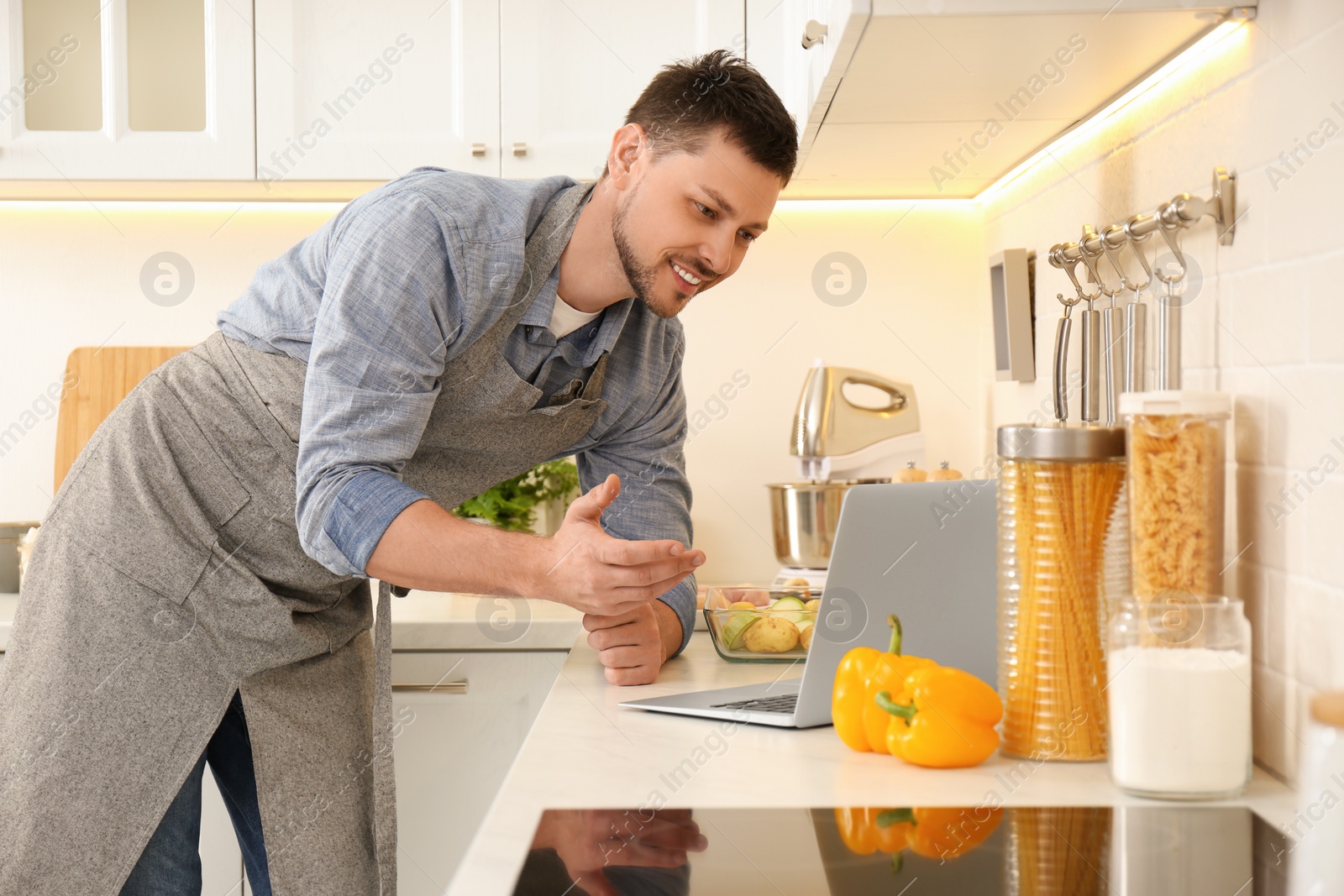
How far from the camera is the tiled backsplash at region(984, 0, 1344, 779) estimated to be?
0.70 meters

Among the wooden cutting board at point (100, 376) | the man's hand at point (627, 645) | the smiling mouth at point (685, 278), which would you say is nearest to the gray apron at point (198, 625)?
the smiling mouth at point (685, 278)

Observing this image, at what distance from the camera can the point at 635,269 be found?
3.56 ft

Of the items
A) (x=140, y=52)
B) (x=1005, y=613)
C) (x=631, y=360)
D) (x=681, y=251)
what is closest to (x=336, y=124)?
(x=140, y=52)

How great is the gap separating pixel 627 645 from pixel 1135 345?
1.68 ft

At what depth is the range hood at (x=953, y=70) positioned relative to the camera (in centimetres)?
84

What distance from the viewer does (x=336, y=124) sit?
5.55 feet

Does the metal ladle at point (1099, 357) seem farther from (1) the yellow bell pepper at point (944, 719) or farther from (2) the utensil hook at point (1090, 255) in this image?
(1) the yellow bell pepper at point (944, 719)

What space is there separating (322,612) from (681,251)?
1.72 feet

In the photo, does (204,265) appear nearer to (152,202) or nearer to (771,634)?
(152,202)

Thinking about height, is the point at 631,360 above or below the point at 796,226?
below

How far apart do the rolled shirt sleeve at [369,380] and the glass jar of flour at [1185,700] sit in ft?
1.74

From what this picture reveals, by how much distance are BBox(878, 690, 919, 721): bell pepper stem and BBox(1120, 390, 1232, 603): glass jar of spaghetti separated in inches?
6.5

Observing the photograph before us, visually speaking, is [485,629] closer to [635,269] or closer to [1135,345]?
[635,269]

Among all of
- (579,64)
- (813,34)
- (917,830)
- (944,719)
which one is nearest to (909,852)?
(917,830)
